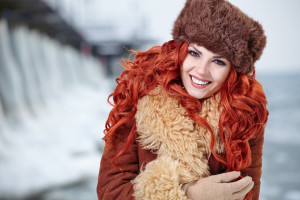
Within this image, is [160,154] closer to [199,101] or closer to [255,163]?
[199,101]

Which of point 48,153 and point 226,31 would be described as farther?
point 48,153

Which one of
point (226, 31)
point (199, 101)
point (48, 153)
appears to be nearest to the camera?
point (226, 31)

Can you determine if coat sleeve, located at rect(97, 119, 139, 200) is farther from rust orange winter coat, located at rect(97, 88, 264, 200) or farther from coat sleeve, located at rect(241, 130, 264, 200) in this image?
coat sleeve, located at rect(241, 130, 264, 200)

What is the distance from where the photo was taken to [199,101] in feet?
3.36

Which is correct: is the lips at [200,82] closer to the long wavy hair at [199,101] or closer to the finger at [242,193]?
the long wavy hair at [199,101]

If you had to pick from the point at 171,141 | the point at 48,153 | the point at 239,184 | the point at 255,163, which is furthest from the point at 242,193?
the point at 48,153

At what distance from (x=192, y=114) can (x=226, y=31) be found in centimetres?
28

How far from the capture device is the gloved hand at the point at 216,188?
0.95 metres

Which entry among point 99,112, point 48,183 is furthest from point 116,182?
point 99,112

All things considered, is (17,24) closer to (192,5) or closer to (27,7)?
(27,7)

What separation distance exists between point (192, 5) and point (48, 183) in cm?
311

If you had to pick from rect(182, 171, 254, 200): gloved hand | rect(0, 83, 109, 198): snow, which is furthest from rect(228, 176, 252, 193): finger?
rect(0, 83, 109, 198): snow

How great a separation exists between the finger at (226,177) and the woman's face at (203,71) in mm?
262

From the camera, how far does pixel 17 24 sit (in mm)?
5117
